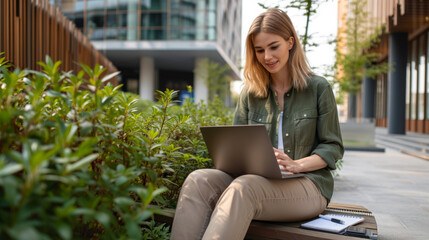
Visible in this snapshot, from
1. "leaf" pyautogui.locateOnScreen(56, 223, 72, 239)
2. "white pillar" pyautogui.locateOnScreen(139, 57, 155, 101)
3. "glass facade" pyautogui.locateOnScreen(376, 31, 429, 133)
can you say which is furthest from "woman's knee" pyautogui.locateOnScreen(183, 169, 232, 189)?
"white pillar" pyautogui.locateOnScreen(139, 57, 155, 101)

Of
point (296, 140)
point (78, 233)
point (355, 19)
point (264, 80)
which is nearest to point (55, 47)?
point (264, 80)

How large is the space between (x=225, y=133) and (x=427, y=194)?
405 cm

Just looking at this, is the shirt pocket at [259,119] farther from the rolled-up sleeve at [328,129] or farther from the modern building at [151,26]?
the modern building at [151,26]

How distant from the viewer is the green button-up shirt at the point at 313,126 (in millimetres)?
2539

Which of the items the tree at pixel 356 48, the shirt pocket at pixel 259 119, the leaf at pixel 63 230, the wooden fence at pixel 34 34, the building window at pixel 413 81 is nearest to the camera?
the leaf at pixel 63 230

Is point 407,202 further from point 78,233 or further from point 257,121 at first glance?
point 78,233

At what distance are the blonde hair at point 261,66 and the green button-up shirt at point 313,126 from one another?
0.36 feet

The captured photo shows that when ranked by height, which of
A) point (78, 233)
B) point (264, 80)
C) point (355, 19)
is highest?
point (355, 19)

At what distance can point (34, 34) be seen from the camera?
21.1 feet

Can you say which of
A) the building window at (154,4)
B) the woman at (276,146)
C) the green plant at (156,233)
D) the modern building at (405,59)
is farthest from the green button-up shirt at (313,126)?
the building window at (154,4)

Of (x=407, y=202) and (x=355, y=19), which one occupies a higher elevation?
(x=355, y=19)

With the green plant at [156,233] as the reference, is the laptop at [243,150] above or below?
above

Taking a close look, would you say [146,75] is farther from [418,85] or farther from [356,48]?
[418,85]

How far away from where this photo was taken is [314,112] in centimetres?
266
